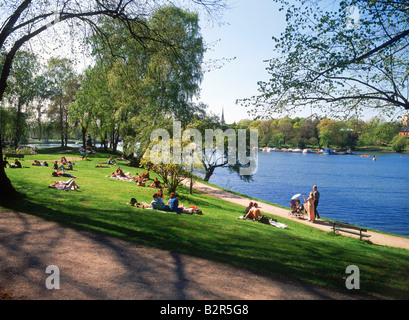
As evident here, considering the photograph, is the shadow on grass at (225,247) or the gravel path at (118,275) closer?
the gravel path at (118,275)

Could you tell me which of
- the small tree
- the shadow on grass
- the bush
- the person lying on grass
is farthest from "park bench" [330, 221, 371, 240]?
the bush

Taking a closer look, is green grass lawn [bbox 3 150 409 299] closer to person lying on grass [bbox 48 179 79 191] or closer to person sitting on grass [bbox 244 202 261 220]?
person lying on grass [bbox 48 179 79 191]

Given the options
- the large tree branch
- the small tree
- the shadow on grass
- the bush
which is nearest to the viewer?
the shadow on grass

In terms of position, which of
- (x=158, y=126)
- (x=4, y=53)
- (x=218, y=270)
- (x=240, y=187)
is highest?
(x=4, y=53)

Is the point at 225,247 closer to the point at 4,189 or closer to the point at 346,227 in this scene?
the point at 4,189

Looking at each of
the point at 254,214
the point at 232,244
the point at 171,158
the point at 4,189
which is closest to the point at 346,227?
the point at 254,214

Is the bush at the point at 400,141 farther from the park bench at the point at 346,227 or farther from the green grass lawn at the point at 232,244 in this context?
the green grass lawn at the point at 232,244

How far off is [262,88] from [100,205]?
7.44 metres

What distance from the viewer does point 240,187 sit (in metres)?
36.8

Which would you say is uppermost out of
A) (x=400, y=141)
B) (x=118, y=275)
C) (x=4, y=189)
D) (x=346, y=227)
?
(x=400, y=141)

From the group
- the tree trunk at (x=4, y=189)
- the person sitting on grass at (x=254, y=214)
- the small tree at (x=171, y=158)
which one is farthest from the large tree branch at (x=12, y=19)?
the person sitting on grass at (x=254, y=214)

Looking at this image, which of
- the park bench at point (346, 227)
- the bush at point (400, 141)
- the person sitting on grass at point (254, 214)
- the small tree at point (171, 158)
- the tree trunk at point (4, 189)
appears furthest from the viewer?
the bush at point (400, 141)
